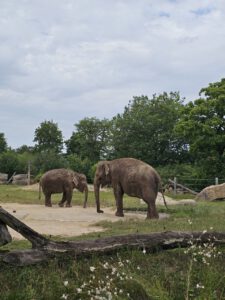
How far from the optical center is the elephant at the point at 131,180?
14.8 meters

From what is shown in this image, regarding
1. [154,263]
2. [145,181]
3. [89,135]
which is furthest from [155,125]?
[154,263]

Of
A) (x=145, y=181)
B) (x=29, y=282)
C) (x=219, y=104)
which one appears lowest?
(x=29, y=282)

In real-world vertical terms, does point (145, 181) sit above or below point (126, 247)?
above

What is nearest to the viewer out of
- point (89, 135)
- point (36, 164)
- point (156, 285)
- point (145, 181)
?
point (156, 285)

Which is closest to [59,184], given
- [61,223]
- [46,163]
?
[61,223]

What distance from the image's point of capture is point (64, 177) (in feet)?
64.7

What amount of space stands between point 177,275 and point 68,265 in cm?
138

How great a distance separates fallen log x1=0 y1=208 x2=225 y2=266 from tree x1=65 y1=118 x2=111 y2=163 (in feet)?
186

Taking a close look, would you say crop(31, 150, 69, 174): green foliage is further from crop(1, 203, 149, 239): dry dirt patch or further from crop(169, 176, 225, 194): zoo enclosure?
crop(1, 203, 149, 239): dry dirt patch

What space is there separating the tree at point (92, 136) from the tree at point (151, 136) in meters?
9.50

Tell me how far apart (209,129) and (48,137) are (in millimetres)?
50270

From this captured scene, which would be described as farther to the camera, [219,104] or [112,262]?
[219,104]

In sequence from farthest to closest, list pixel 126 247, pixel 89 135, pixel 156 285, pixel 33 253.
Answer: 1. pixel 89 135
2. pixel 126 247
3. pixel 33 253
4. pixel 156 285

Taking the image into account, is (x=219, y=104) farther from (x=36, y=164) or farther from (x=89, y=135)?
(x=89, y=135)
